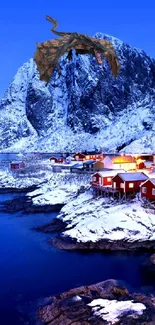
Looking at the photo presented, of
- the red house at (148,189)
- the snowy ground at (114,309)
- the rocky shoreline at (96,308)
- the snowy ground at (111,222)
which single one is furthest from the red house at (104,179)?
the snowy ground at (114,309)

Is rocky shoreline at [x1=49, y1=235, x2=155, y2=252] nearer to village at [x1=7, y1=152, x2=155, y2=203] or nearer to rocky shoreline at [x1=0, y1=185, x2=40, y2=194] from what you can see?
village at [x1=7, y1=152, x2=155, y2=203]

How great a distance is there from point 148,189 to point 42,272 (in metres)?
21.5

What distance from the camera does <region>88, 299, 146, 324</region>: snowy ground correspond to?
67.8 feet

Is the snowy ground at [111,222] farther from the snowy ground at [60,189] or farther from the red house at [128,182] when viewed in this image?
the snowy ground at [60,189]

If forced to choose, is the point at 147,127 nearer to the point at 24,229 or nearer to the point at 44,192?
the point at 44,192

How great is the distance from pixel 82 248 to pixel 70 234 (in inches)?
153

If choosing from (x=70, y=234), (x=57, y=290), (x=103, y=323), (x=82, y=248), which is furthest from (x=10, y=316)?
(x=70, y=234)

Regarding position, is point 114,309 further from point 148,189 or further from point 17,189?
point 17,189

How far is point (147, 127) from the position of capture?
18762 centimetres

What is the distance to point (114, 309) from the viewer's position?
21609mm

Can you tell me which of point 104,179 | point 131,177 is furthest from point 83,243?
point 104,179

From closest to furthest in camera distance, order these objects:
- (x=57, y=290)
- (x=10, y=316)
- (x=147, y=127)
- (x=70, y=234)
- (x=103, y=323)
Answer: (x=103, y=323)
(x=10, y=316)
(x=57, y=290)
(x=70, y=234)
(x=147, y=127)

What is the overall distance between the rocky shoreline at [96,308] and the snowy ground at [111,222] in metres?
11.5

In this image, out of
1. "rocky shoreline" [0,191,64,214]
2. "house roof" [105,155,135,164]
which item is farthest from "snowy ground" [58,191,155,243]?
"house roof" [105,155,135,164]
